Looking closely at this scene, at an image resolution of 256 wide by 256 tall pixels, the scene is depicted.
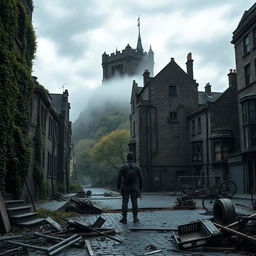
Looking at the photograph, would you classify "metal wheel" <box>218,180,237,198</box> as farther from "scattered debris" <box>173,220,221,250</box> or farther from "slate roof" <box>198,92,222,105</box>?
"slate roof" <box>198,92,222,105</box>

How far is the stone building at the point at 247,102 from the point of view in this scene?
1107 inches

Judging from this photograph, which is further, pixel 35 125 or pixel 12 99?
pixel 35 125

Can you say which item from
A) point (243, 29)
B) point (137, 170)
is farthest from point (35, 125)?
point (243, 29)

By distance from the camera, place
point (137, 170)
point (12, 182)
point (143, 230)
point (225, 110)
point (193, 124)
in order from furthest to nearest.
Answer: point (193, 124)
point (225, 110)
point (12, 182)
point (137, 170)
point (143, 230)

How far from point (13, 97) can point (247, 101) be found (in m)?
21.1

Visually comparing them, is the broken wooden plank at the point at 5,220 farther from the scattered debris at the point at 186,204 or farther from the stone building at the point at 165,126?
the stone building at the point at 165,126

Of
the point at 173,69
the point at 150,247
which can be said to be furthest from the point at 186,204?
the point at 173,69

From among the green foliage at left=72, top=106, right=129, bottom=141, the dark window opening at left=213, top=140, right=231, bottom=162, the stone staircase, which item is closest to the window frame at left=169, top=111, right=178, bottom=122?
the dark window opening at left=213, top=140, right=231, bottom=162

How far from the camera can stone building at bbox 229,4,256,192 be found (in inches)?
1107

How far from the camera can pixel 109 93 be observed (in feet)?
501

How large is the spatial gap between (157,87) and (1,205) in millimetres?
33380

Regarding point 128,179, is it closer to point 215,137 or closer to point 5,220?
point 5,220

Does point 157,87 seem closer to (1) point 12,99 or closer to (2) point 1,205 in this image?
(1) point 12,99

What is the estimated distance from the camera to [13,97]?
13.1 meters
